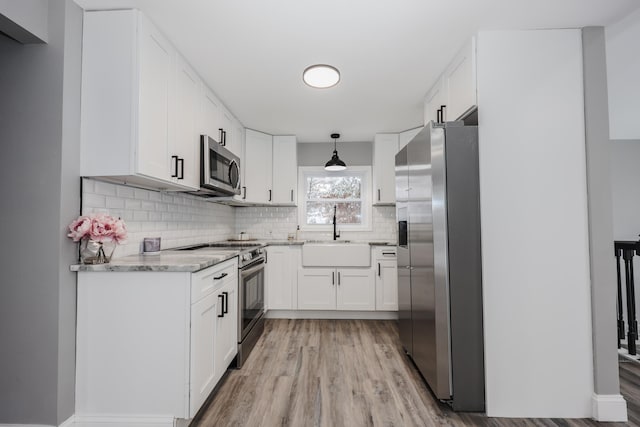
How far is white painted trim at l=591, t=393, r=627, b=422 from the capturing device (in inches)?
70.9

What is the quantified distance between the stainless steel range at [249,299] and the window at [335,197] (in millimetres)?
1419

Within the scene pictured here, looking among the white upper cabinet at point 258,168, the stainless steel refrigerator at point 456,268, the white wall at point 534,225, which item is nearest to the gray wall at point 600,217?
the white wall at point 534,225

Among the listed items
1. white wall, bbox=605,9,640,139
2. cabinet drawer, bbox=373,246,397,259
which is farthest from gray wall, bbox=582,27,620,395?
cabinet drawer, bbox=373,246,397,259

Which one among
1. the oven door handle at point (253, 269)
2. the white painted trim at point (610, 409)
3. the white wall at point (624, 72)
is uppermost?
the white wall at point (624, 72)

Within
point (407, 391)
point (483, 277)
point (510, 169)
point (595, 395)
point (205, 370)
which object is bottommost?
point (407, 391)

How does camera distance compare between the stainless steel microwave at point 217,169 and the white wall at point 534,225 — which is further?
the stainless steel microwave at point 217,169

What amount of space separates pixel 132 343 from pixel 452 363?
6.21 ft

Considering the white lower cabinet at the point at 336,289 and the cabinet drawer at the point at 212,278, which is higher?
the cabinet drawer at the point at 212,278

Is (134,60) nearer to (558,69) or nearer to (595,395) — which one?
(558,69)

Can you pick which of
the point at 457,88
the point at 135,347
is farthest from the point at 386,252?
the point at 135,347

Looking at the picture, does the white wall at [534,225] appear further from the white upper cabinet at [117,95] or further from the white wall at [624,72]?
the white upper cabinet at [117,95]

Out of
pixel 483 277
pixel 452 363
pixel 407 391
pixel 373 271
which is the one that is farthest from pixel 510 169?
pixel 373 271

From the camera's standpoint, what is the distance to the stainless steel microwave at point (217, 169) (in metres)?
2.50

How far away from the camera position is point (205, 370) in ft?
6.16
